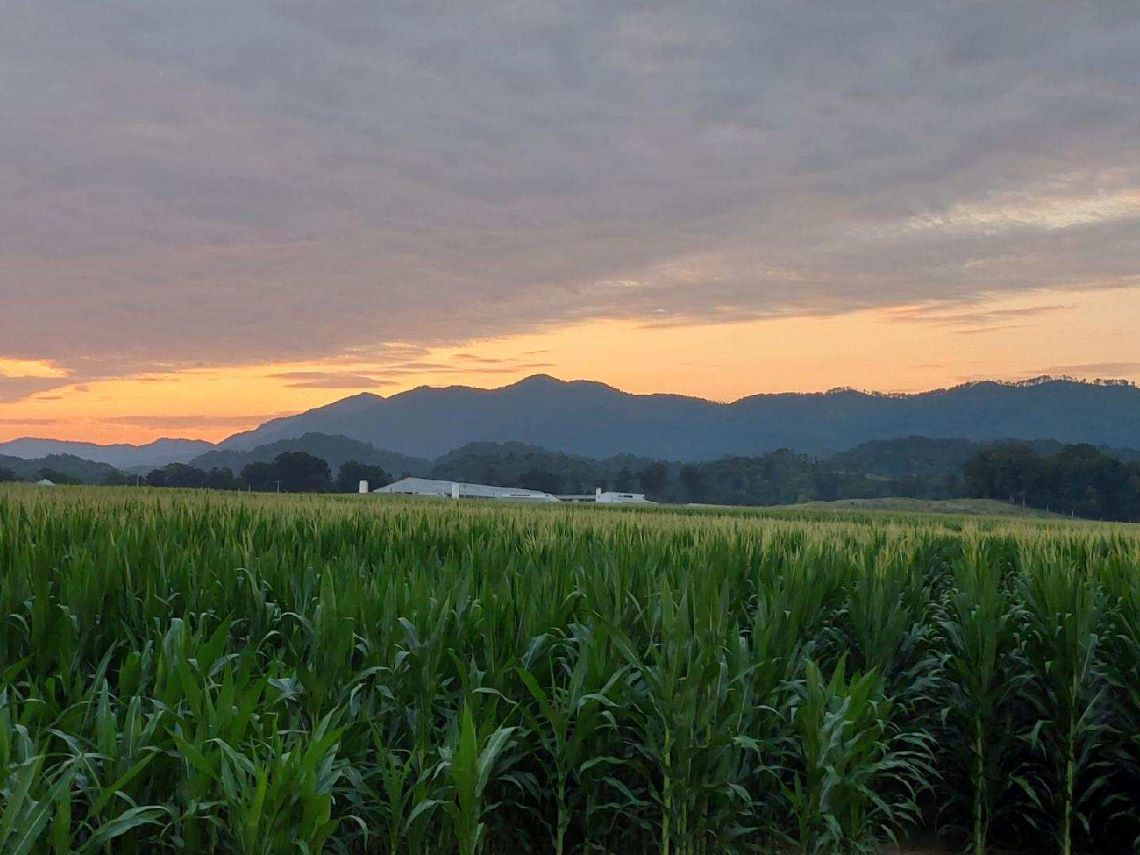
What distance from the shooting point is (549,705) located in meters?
4.68

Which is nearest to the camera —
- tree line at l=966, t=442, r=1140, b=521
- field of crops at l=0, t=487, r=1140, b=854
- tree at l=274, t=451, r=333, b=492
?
field of crops at l=0, t=487, r=1140, b=854

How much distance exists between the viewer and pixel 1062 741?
638cm

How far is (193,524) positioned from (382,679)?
246 inches

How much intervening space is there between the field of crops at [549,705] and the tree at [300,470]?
309 ft

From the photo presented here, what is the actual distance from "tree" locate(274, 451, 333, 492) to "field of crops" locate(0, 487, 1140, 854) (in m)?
94.1

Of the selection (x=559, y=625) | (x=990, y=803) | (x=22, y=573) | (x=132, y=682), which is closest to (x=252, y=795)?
(x=132, y=682)

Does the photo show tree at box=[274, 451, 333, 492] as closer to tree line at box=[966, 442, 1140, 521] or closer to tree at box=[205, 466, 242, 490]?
tree at box=[205, 466, 242, 490]

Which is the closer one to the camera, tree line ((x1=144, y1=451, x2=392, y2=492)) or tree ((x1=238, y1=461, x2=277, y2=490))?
tree line ((x1=144, y1=451, x2=392, y2=492))

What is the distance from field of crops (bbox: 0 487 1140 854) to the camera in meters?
3.73

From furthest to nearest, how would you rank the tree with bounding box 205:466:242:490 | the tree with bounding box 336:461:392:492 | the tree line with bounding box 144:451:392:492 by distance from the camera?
the tree with bounding box 336:461:392:492, the tree line with bounding box 144:451:392:492, the tree with bounding box 205:466:242:490

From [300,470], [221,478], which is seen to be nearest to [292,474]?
[300,470]

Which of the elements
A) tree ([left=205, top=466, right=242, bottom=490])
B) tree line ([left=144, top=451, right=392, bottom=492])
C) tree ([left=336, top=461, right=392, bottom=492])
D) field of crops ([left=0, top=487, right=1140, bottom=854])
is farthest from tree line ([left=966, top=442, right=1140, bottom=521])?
field of crops ([left=0, top=487, right=1140, bottom=854])

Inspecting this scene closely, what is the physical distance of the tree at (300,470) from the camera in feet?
324

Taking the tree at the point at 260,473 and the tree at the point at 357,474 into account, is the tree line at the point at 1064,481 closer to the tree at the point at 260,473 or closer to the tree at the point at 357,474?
the tree at the point at 357,474
